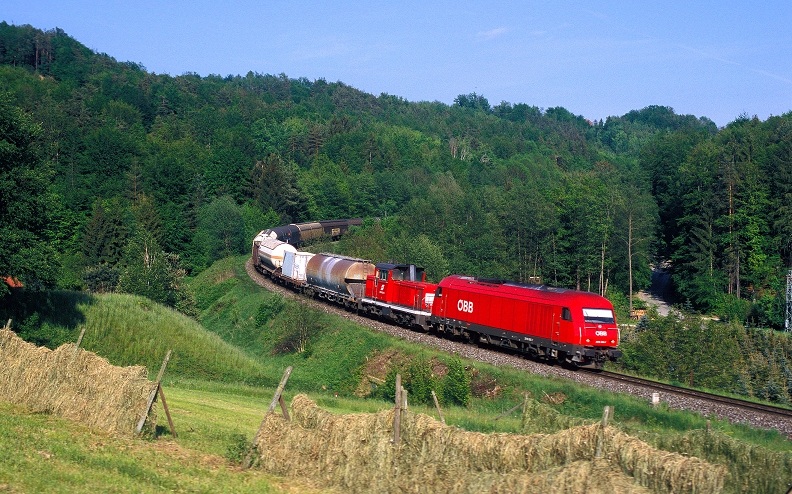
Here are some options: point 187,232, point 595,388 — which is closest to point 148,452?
point 595,388

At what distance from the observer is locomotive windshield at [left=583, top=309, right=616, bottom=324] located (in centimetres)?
3228

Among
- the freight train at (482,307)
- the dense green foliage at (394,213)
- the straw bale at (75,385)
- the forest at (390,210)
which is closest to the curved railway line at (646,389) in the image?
the freight train at (482,307)

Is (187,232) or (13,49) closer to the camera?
(187,232)

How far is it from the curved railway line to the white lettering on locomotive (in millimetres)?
1898

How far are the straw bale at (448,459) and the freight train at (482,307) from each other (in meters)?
19.2

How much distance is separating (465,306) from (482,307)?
1.66 metres

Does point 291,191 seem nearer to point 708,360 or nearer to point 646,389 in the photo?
point 708,360

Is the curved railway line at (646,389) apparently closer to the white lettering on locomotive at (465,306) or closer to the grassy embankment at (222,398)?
the grassy embankment at (222,398)

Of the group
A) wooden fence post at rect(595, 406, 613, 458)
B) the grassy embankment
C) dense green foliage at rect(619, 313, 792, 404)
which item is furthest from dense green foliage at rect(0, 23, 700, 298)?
wooden fence post at rect(595, 406, 613, 458)

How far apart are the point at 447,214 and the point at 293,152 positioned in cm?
8697

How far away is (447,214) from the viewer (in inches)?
3765

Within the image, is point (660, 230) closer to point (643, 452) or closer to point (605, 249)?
point (605, 249)

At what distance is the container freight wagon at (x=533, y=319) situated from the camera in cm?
3222

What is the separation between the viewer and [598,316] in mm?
32656
